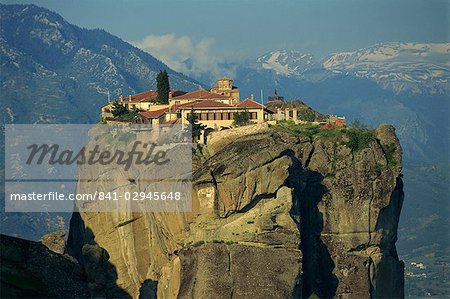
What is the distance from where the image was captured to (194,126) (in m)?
136

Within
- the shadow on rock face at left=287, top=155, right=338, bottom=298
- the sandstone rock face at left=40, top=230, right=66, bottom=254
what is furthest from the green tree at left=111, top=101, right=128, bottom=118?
the sandstone rock face at left=40, top=230, right=66, bottom=254

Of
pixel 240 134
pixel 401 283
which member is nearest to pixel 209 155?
pixel 240 134

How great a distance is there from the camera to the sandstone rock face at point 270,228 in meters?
118

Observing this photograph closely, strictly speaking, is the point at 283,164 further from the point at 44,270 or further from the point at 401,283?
the point at 44,270

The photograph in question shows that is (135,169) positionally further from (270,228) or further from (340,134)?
(340,134)

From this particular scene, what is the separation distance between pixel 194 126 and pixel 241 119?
206 inches

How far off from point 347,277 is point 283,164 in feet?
46.0

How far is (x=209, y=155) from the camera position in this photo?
A: 435ft

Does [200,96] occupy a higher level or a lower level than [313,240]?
higher

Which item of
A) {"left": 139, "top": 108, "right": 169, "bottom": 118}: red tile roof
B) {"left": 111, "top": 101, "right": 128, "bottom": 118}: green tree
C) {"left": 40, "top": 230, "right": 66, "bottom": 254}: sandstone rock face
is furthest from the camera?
{"left": 111, "top": 101, "right": 128, "bottom": 118}: green tree

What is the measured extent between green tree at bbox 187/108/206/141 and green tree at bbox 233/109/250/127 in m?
3.23

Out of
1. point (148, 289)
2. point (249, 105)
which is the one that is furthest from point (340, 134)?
point (148, 289)

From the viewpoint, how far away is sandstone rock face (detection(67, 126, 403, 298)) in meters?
118

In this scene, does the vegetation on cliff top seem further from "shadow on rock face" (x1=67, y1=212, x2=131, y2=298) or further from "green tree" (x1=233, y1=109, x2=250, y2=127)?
"shadow on rock face" (x1=67, y1=212, x2=131, y2=298)
